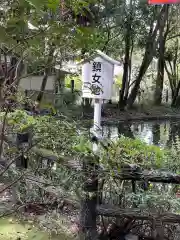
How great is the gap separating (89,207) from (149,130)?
11416mm

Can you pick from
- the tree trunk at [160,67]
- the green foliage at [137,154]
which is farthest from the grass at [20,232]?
the tree trunk at [160,67]

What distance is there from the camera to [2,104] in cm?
130

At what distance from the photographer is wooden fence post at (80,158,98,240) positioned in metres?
2.64

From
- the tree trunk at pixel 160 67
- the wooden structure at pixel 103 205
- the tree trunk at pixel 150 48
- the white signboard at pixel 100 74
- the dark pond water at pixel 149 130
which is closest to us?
the wooden structure at pixel 103 205

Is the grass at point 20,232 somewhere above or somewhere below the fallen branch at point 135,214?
below

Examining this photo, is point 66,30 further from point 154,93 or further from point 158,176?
point 154,93

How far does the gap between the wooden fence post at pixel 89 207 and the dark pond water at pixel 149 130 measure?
8.52m

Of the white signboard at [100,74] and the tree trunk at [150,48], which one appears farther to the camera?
the tree trunk at [150,48]

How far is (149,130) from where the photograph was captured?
13961 mm

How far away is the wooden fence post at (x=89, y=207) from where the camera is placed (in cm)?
264

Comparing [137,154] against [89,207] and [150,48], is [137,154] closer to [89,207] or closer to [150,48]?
[89,207]

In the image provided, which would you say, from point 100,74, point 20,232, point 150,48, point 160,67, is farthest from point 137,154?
point 160,67

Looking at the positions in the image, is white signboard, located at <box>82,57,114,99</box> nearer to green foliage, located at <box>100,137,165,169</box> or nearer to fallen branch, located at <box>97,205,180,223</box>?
green foliage, located at <box>100,137,165,169</box>

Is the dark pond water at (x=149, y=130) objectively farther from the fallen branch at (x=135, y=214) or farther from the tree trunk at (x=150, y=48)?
the fallen branch at (x=135, y=214)
